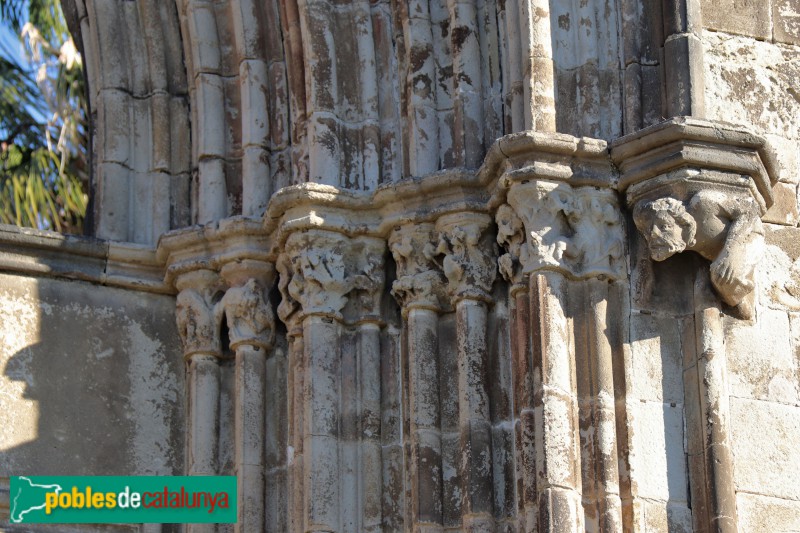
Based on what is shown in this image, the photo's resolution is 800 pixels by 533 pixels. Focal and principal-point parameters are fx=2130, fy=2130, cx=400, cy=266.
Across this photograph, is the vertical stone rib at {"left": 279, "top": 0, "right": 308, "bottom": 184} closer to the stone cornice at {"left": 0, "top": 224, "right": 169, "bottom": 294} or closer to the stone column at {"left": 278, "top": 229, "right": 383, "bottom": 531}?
the stone column at {"left": 278, "top": 229, "right": 383, "bottom": 531}

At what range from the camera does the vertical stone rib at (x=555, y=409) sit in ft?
25.0

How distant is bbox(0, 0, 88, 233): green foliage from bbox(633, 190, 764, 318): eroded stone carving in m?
6.90

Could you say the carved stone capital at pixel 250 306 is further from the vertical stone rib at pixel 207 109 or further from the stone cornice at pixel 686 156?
the stone cornice at pixel 686 156

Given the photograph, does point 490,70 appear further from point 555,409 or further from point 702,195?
point 555,409

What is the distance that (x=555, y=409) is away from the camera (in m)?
7.77

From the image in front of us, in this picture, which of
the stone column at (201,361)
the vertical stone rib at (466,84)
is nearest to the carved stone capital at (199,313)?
the stone column at (201,361)

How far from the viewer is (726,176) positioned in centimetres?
809

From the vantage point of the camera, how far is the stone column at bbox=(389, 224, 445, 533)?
812 cm

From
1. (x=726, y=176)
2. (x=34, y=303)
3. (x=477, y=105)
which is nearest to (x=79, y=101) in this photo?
(x=34, y=303)

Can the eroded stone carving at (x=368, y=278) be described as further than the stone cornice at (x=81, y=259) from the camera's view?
No

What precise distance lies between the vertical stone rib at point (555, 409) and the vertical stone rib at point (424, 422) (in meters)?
0.53

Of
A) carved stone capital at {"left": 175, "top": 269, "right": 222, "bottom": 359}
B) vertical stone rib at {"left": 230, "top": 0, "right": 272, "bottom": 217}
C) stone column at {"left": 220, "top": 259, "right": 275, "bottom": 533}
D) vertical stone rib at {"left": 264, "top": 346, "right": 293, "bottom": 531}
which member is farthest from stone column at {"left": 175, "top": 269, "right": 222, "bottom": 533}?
vertical stone rib at {"left": 230, "top": 0, "right": 272, "bottom": 217}

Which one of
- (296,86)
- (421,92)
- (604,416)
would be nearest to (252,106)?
(296,86)

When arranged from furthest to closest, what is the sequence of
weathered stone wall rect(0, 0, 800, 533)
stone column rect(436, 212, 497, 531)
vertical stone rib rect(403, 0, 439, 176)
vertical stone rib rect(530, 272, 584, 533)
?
1. vertical stone rib rect(403, 0, 439, 176)
2. stone column rect(436, 212, 497, 531)
3. weathered stone wall rect(0, 0, 800, 533)
4. vertical stone rib rect(530, 272, 584, 533)
